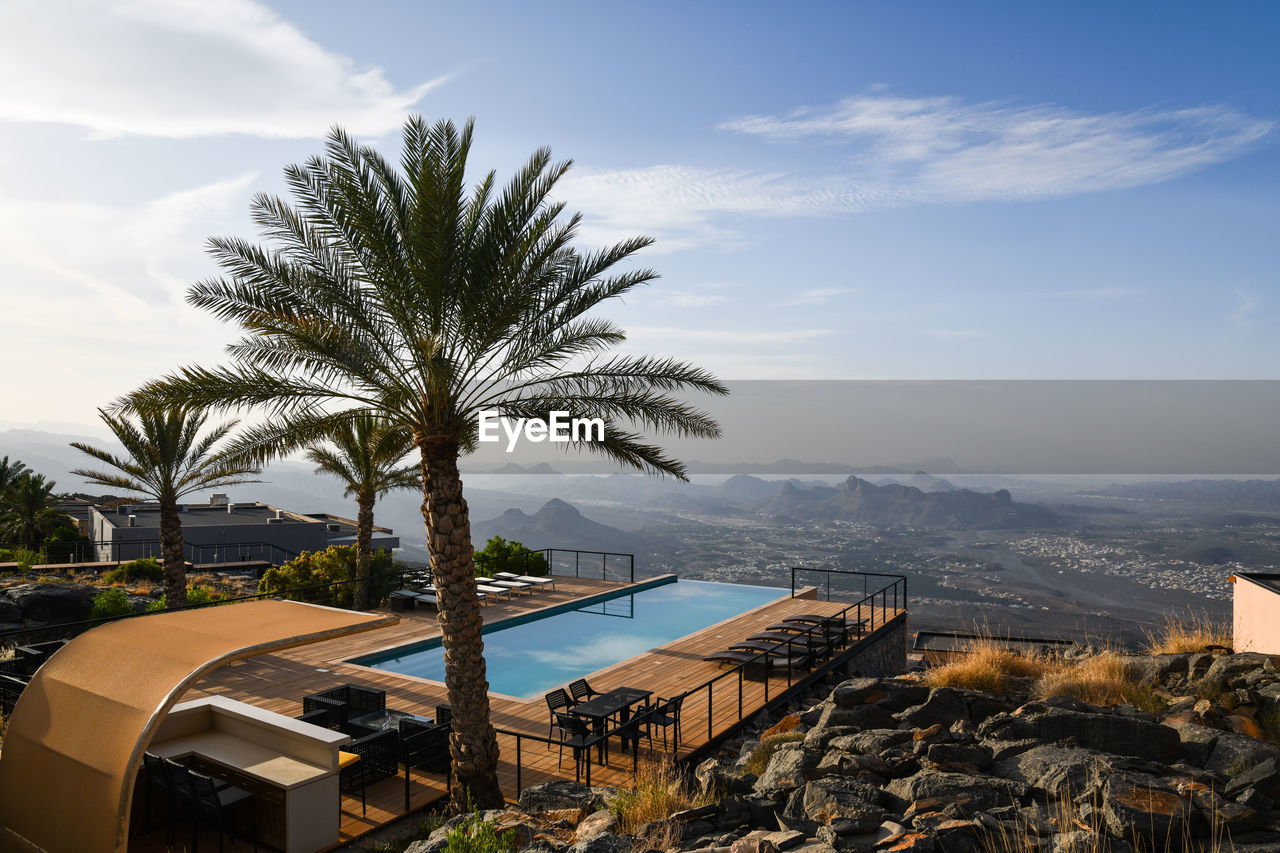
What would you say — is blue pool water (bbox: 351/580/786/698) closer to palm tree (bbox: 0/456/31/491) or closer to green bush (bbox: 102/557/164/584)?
green bush (bbox: 102/557/164/584)

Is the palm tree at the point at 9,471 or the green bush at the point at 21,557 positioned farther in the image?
the palm tree at the point at 9,471

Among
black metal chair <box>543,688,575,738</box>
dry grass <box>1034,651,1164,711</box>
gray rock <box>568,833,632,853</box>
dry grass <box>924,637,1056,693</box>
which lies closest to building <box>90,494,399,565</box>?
black metal chair <box>543,688,575,738</box>

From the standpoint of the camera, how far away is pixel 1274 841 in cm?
551

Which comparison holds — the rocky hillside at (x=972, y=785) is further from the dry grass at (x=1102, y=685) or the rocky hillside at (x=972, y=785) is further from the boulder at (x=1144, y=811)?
the dry grass at (x=1102, y=685)

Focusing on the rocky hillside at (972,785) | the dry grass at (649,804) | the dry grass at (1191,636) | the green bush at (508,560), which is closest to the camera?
the rocky hillside at (972,785)

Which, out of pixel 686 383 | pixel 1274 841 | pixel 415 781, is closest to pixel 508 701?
pixel 415 781

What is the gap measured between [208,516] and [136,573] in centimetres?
1811

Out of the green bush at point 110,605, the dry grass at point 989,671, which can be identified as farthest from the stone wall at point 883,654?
the green bush at point 110,605

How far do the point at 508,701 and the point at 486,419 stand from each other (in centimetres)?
535

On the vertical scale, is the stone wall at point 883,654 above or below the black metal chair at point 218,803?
below

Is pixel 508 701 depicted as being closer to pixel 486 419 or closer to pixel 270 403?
pixel 486 419

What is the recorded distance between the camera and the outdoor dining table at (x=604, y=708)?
10.3 m

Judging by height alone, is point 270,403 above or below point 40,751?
above

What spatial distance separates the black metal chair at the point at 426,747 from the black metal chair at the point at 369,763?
0.14 m
